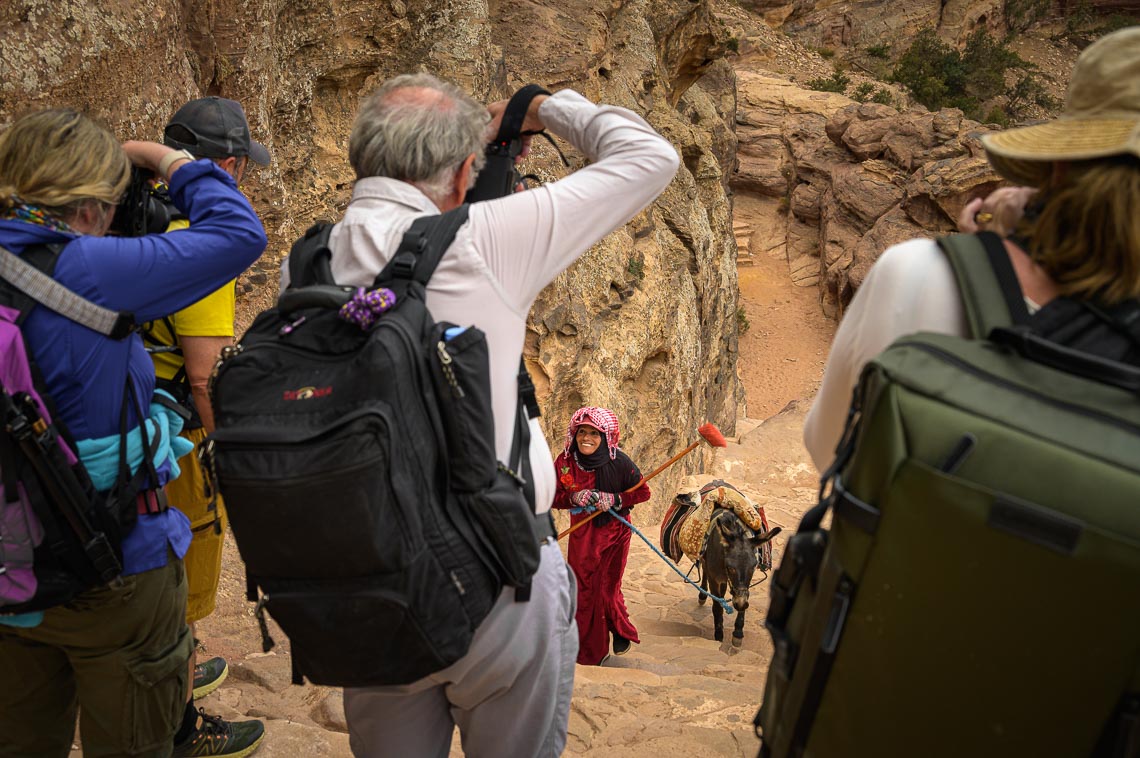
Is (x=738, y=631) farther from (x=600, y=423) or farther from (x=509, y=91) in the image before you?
(x=509, y=91)

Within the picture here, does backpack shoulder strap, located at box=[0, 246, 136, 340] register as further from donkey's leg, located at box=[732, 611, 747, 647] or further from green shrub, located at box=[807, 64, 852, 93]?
green shrub, located at box=[807, 64, 852, 93]

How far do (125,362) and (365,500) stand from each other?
959 mm

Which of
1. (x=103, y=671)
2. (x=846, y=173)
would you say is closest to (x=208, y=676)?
(x=103, y=671)

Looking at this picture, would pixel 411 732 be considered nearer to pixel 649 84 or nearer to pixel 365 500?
pixel 365 500

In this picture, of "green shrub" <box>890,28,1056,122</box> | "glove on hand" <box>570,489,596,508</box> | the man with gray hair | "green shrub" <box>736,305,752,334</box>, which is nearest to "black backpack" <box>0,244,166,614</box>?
the man with gray hair

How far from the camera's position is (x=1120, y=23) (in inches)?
1403

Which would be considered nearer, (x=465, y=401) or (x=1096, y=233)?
(x=1096, y=233)

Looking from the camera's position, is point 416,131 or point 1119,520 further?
point 416,131

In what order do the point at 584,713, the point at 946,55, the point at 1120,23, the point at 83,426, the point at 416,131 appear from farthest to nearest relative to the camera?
the point at 1120,23 < the point at 946,55 < the point at 584,713 < the point at 83,426 < the point at 416,131

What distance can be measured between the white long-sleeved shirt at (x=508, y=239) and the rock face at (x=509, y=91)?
3.08m

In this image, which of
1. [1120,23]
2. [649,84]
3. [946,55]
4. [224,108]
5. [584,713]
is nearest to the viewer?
[224,108]

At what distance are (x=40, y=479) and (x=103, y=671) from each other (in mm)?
533

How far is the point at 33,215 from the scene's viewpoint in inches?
80.6

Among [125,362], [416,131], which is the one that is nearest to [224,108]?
[125,362]
